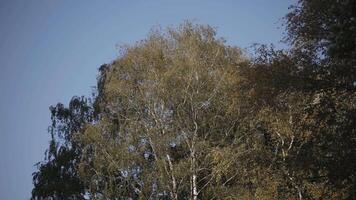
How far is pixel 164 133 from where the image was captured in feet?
68.4

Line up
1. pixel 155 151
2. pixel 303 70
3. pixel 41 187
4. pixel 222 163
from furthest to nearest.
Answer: pixel 41 187 < pixel 155 151 < pixel 222 163 < pixel 303 70

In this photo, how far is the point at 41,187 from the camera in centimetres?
2575

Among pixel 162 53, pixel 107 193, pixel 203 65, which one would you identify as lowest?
pixel 107 193

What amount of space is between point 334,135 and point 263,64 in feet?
9.55

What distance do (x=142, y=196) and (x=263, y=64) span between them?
947 cm

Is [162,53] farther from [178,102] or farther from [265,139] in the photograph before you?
[265,139]

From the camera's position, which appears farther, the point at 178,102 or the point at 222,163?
the point at 178,102

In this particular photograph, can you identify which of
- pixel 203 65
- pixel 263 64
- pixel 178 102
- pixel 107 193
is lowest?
pixel 107 193

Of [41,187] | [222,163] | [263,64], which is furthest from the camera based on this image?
[41,187]

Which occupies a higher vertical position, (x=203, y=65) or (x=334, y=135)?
(x=203, y=65)

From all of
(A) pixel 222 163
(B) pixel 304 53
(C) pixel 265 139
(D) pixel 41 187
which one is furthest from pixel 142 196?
(B) pixel 304 53

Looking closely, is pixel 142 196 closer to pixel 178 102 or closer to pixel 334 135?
pixel 178 102

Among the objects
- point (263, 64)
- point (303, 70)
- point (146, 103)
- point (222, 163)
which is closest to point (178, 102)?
point (146, 103)

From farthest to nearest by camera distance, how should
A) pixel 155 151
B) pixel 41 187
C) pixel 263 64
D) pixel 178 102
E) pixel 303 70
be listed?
pixel 41 187 < pixel 178 102 < pixel 155 151 < pixel 263 64 < pixel 303 70
